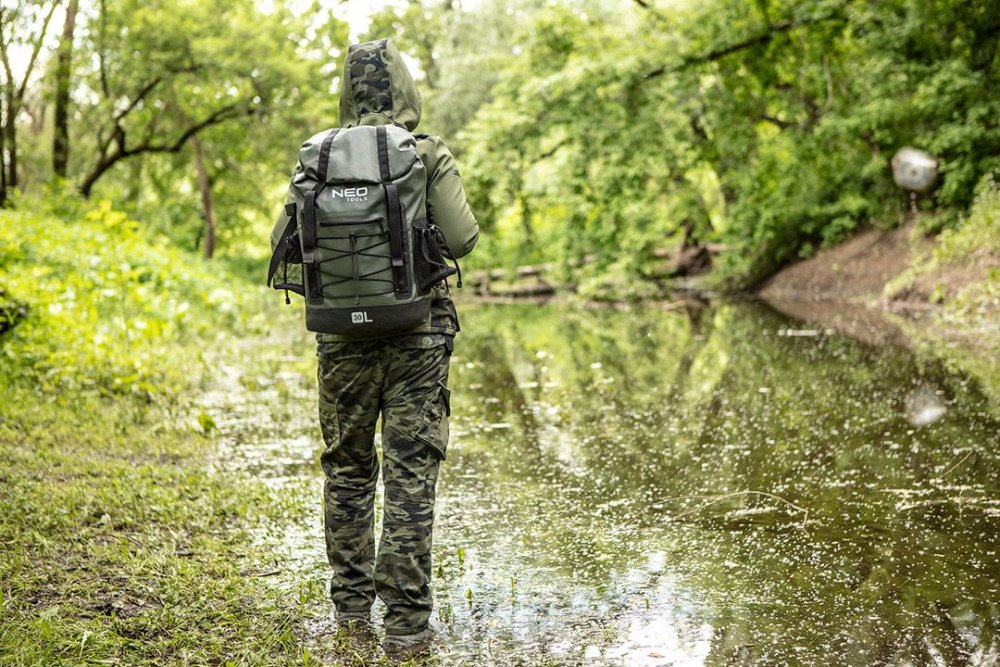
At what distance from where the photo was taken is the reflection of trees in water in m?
3.42

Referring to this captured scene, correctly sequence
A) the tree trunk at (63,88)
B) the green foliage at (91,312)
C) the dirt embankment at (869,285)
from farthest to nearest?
the tree trunk at (63,88) < the dirt embankment at (869,285) < the green foliage at (91,312)

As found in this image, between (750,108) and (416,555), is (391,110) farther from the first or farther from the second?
(750,108)

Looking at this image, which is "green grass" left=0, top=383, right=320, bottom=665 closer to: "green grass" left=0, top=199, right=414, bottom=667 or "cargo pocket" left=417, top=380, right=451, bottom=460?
"green grass" left=0, top=199, right=414, bottom=667

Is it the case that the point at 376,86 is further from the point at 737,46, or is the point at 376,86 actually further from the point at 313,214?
the point at 737,46

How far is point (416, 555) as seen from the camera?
11.6 ft

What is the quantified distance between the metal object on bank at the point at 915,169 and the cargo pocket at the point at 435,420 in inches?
623

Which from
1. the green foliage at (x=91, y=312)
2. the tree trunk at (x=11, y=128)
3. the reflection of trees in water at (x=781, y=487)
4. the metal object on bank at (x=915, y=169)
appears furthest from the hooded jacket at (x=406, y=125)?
the tree trunk at (x=11, y=128)

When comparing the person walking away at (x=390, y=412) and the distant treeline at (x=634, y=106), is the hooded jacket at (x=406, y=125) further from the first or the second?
the distant treeline at (x=634, y=106)

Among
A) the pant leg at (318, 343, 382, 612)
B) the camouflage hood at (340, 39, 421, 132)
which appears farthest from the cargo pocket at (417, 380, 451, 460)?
the camouflage hood at (340, 39, 421, 132)

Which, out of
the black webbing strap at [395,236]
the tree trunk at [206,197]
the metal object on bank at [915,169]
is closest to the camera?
the black webbing strap at [395,236]

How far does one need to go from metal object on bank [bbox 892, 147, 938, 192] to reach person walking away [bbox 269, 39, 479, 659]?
51.3 feet

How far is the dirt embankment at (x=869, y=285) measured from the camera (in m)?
13.6

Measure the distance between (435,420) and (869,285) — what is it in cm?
1603

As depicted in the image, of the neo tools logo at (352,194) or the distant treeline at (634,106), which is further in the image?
the distant treeline at (634,106)
